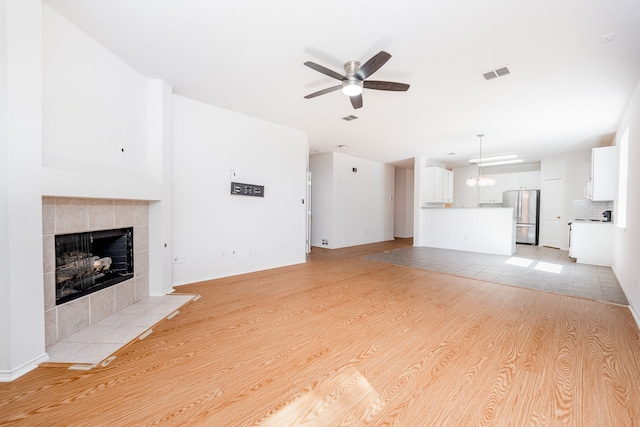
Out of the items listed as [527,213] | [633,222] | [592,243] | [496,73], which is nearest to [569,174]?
[527,213]

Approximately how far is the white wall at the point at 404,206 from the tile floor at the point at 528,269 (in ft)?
8.77

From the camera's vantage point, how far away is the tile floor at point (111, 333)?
6.32ft

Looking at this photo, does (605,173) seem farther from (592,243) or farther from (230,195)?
(230,195)

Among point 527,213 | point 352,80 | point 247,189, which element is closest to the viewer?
point 352,80

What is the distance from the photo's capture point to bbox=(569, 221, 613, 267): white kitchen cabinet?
16.6 ft

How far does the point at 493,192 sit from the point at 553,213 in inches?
68.3

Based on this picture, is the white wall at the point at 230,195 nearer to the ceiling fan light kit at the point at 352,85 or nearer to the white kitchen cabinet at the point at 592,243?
the ceiling fan light kit at the point at 352,85

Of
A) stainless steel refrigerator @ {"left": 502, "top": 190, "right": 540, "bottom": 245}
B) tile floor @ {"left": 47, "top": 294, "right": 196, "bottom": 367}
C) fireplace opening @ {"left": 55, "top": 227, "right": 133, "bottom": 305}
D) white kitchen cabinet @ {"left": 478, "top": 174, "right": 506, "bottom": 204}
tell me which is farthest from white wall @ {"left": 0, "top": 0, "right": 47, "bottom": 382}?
white kitchen cabinet @ {"left": 478, "top": 174, "right": 506, "bottom": 204}

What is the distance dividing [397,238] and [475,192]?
3.03m

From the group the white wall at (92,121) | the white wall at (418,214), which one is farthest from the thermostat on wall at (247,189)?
the white wall at (418,214)

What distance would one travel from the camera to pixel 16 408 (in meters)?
1.43

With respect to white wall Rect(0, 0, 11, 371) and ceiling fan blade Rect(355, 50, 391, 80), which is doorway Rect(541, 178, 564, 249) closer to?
ceiling fan blade Rect(355, 50, 391, 80)

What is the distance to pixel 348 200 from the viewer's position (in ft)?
24.6

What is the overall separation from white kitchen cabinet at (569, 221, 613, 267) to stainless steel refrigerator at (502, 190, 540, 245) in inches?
99.1
